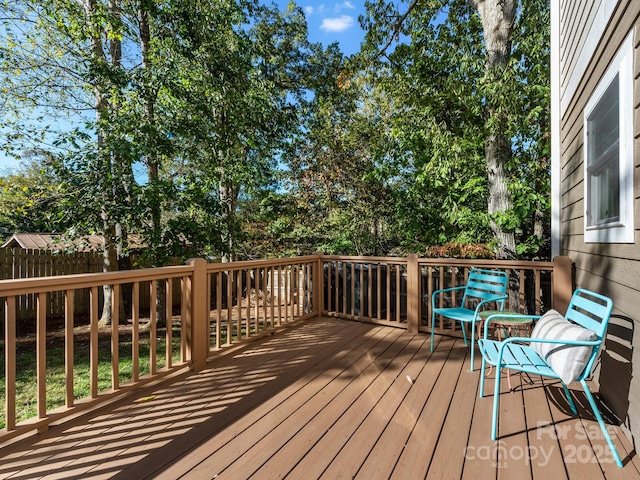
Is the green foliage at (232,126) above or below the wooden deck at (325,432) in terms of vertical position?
above

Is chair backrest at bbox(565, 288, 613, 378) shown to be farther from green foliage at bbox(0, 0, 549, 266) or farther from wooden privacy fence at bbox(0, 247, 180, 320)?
wooden privacy fence at bbox(0, 247, 180, 320)

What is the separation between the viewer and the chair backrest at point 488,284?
308 cm

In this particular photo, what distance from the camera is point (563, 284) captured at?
9.62ft

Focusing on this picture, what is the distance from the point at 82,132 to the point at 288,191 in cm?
499

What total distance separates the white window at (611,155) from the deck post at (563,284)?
43 cm

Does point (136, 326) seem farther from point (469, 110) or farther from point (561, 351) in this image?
point (469, 110)

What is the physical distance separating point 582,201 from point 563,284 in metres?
0.75

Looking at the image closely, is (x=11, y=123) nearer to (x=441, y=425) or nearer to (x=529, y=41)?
(x=441, y=425)

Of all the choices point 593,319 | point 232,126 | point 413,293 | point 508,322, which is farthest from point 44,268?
point 593,319

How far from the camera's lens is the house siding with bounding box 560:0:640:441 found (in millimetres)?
1745

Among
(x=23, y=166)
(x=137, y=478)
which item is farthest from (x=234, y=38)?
(x=23, y=166)

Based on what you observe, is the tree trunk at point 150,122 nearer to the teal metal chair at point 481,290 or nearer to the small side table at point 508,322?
the teal metal chair at point 481,290

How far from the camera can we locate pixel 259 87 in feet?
20.4

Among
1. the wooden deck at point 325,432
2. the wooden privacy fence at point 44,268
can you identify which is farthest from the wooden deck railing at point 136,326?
the wooden privacy fence at point 44,268
